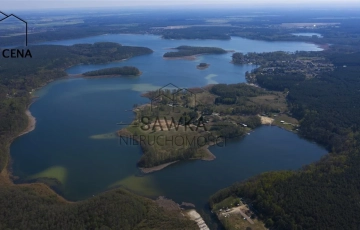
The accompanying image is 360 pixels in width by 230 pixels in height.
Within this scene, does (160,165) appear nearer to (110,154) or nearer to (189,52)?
(110,154)

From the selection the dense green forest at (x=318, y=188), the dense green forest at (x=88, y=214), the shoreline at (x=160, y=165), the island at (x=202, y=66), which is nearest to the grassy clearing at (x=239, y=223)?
the dense green forest at (x=318, y=188)

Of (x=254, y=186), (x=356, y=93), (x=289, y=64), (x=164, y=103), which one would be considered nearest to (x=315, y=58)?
(x=289, y=64)

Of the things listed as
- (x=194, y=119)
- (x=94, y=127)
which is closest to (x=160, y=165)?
(x=194, y=119)

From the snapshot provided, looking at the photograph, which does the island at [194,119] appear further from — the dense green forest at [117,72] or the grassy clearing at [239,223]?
the dense green forest at [117,72]

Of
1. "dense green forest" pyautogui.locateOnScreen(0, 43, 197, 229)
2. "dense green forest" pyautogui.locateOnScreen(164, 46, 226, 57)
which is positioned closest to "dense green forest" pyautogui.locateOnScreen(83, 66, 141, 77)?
"dense green forest" pyautogui.locateOnScreen(164, 46, 226, 57)

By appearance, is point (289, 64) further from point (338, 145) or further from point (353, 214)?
point (353, 214)
